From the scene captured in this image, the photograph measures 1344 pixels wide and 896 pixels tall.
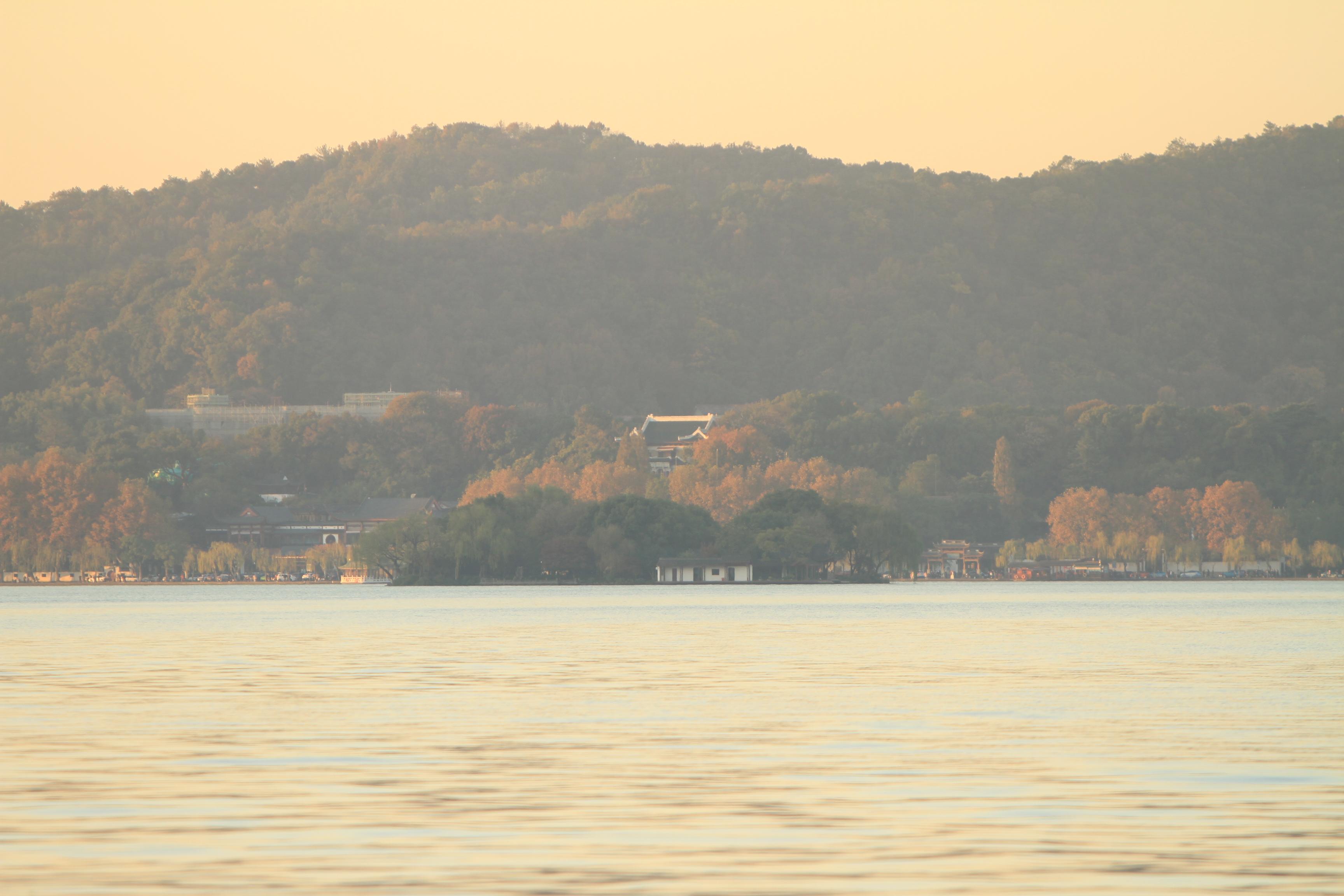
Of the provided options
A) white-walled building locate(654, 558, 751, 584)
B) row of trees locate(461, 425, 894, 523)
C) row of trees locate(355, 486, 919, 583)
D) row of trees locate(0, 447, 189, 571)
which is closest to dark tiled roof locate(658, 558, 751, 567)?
white-walled building locate(654, 558, 751, 584)

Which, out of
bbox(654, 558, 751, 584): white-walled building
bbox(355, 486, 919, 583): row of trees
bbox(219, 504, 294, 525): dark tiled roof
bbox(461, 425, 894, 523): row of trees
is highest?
bbox(461, 425, 894, 523): row of trees

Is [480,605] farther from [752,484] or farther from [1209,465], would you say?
[1209,465]

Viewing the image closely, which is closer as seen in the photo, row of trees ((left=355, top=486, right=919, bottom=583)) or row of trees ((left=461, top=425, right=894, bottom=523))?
row of trees ((left=355, top=486, right=919, bottom=583))

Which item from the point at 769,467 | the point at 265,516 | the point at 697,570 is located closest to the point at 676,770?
the point at 697,570

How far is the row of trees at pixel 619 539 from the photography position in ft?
353

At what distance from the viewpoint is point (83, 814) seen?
51.7 ft

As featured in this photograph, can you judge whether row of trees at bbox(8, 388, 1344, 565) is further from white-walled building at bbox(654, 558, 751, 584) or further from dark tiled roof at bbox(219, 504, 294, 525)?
white-walled building at bbox(654, 558, 751, 584)

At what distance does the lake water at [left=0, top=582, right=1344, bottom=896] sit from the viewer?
43.5 feet

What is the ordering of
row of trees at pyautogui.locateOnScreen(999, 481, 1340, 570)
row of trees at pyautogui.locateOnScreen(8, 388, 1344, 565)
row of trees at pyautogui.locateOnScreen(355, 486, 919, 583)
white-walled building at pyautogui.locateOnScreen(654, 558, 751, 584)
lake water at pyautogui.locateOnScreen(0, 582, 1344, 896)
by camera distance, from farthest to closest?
row of trees at pyautogui.locateOnScreen(8, 388, 1344, 565) < row of trees at pyautogui.locateOnScreen(999, 481, 1340, 570) < white-walled building at pyautogui.locateOnScreen(654, 558, 751, 584) < row of trees at pyautogui.locateOnScreen(355, 486, 919, 583) < lake water at pyautogui.locateOnScreen(0, 582, 1344, 896)

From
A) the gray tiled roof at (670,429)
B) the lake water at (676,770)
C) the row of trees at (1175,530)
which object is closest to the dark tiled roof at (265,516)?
the gray tiled roof at (670,429)

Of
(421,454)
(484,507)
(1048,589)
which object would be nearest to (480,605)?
(484,507)

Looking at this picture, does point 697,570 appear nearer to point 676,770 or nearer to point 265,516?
point 265,516

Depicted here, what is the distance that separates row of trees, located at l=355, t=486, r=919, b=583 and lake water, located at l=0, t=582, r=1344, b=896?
65325 mm

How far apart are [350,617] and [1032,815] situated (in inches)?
2020
